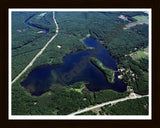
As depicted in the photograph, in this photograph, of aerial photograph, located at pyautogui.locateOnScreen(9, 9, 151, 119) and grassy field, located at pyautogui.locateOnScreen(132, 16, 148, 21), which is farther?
grassy field, located at pyautogui.locateOnScreen(132, 16, 148, 21)

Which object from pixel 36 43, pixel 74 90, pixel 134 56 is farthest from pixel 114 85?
pixel 36 43

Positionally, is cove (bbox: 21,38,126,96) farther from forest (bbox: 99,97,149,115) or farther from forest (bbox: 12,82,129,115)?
forest (bbox: 99,97,149,115)

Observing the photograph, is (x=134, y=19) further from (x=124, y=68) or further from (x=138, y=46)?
(x=124, y=68)

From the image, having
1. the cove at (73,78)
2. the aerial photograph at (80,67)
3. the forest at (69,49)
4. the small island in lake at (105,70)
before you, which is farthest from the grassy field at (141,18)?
the small island in lake at (105,70)

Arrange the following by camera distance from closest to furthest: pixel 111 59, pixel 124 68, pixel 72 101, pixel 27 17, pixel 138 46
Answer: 1. pixel 72 101
2. pixel 124 68
3. pixel 111 59
4. pixel 138 46
5. pixel 27 17

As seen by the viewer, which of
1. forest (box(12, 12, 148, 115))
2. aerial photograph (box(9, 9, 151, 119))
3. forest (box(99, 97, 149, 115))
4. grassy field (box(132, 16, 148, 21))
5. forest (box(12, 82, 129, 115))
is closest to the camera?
forest (box(99, 97, 149, 115))

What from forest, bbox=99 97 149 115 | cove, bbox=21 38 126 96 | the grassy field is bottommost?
forest, bbox=99 97 149 115

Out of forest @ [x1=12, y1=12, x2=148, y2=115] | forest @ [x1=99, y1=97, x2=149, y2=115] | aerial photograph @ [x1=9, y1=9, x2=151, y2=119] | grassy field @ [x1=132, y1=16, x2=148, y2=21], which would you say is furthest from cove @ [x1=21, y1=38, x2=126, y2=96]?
grassy field @ [x1=132, y1=16, x2=148, y2=21]
